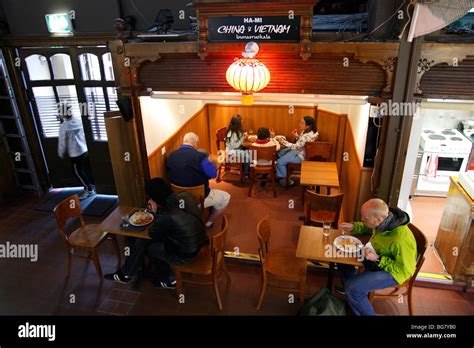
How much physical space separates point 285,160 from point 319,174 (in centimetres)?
120

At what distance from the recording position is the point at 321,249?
3.96m

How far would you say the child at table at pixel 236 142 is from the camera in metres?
7.19

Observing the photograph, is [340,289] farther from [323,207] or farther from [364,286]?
[323,207]

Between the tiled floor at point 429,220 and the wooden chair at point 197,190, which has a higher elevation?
the wooden chair at point 197,190

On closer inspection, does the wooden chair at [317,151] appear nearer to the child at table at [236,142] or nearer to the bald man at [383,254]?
the child at table at [236,142]

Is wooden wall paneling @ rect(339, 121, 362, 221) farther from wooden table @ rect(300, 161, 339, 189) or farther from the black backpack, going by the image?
the black backpack

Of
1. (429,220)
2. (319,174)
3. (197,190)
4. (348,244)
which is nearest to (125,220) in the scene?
(197,190)

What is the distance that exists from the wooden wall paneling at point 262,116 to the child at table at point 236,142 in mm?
1228

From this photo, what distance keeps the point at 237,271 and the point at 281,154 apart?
2987mm

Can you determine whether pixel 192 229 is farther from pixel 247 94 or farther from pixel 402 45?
pixel 402 45

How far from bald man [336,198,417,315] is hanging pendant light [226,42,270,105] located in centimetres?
176

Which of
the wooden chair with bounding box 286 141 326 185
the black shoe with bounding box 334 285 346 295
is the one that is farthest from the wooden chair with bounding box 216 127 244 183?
the black shoe with bounding box 334 285 346 295

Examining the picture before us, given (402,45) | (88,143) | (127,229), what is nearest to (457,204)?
(402,45)

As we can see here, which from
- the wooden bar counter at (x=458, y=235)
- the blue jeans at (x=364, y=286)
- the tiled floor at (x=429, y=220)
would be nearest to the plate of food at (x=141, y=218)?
the blue jeans at (x=364, y=286)
